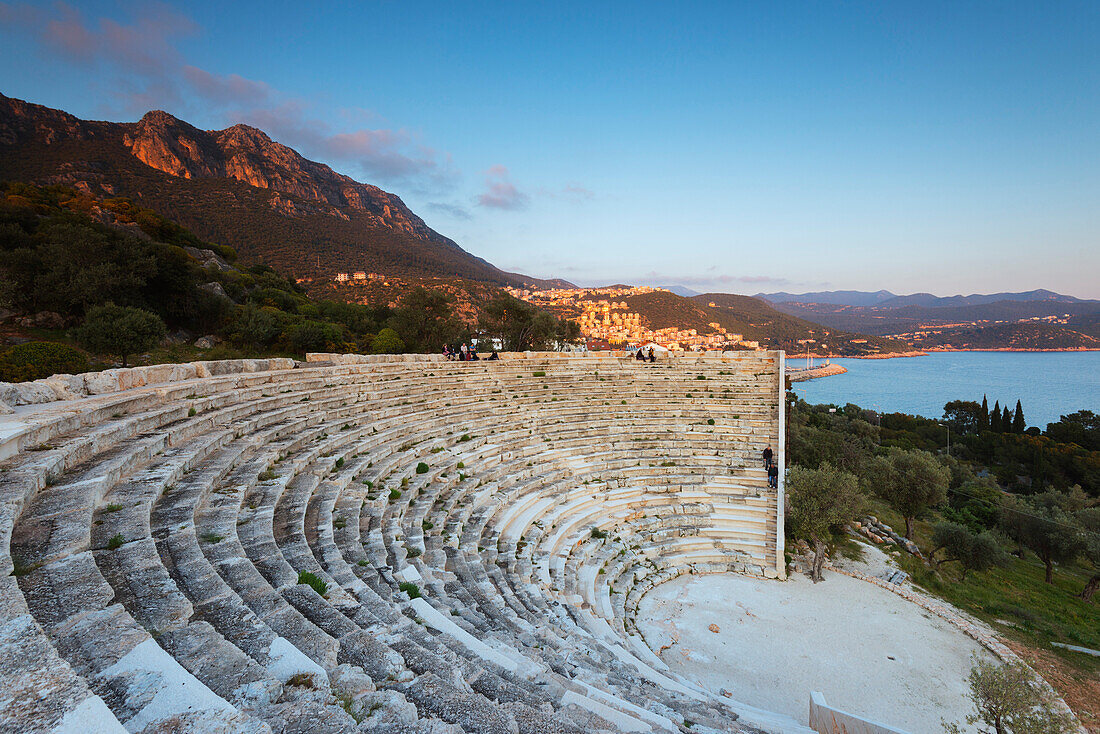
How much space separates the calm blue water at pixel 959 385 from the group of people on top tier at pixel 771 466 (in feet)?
299

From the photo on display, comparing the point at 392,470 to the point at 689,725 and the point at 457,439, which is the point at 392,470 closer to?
the point at 457,439

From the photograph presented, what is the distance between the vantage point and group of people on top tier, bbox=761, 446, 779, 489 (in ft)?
46.6

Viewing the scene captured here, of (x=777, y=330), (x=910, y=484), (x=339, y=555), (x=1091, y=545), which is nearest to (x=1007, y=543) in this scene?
(x=1091, y=545)

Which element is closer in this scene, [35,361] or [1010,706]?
[1010,706]


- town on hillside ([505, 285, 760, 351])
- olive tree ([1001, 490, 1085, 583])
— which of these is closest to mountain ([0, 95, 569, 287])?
town on hillside ([505, 285, 760, 351])

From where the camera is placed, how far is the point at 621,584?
34.0 feet

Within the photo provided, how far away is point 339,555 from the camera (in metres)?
5.38

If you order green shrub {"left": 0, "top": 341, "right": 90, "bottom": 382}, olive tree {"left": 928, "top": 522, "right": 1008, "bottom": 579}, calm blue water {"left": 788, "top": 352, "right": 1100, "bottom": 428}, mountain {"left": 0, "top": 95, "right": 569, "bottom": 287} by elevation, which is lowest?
calm blue water {"left": 788, "top": 352, "right": 1100, "bottom": 428}

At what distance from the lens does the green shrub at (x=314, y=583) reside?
4.31 meters

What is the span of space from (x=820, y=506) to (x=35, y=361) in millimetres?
22957

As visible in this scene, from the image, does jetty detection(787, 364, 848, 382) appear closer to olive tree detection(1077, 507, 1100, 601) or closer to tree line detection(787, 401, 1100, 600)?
tree line detection(787, 401, 1100, 600)

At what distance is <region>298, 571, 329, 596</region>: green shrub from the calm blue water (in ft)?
348

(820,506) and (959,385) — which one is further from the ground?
(820,506)

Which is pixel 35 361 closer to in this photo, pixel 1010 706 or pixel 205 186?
pixel 1010 706
